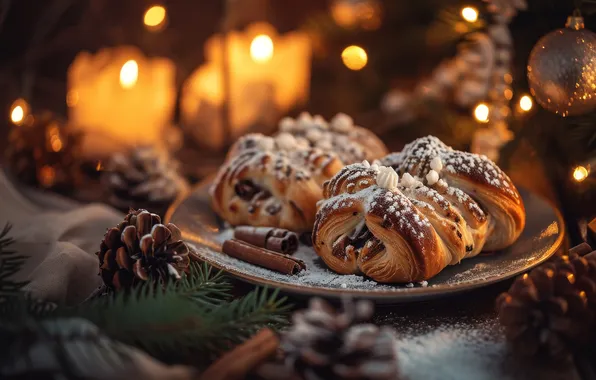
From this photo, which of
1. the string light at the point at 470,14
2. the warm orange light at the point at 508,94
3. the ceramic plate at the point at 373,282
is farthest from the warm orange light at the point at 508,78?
the ceramic plate at the point at 373,282

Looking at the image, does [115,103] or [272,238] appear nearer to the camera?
[272,238]

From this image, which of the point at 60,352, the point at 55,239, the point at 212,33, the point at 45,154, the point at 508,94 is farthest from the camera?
the point at 212,33

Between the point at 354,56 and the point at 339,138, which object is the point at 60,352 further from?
the point at 354,56

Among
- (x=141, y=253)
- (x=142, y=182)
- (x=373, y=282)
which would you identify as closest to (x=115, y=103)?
(x=142, y=182)

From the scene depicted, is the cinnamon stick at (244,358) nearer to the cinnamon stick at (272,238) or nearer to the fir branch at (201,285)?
the fir branch at (201,285)

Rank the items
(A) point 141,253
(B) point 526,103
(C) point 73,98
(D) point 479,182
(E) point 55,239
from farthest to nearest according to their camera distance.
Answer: (C) point 73,98, (B) point 526,103, (E) point 55,239, (D) point 479,182, (A) point 141,253

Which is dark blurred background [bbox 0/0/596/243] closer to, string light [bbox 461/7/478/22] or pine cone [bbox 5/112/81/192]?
string light [bbox 461/7/478/22]

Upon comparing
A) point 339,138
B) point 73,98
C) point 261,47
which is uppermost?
point 261,47

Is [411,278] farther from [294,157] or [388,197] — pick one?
[294,157]
